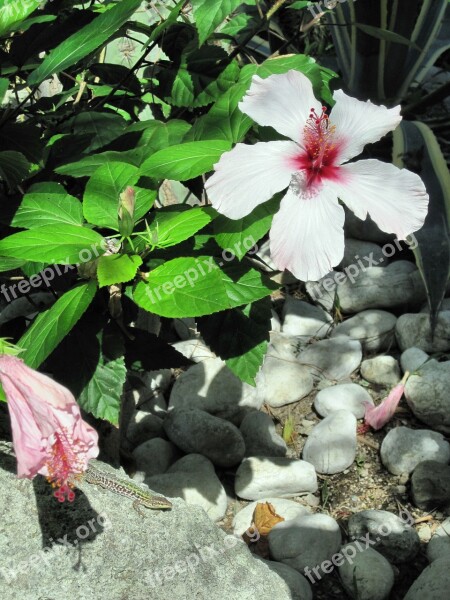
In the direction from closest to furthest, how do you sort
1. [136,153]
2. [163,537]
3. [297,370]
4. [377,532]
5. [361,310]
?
[163,537] < [136,153] < [377,532] < [297,370] < [361,310]

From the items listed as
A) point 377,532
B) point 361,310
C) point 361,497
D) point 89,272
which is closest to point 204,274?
point 89,272

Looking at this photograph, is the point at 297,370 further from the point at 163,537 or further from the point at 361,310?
the point at 163,537

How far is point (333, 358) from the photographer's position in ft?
9.16

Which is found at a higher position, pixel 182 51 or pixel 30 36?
pixel 30 36

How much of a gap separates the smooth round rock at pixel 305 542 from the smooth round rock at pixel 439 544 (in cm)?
25

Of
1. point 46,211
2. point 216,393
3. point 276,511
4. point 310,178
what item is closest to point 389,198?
point 310,178

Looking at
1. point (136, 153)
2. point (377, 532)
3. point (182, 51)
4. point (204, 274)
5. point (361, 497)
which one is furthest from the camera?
point (361, 497)

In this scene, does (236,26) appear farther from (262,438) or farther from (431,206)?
(262,438)

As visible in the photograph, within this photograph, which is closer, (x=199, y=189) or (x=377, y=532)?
(x=199, y=189)

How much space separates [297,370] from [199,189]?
44.0 inches

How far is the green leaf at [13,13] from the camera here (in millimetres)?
1273

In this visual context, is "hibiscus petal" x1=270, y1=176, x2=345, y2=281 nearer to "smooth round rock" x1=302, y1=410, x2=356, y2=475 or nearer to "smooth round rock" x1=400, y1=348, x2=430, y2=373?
"smooth round rock" x1=302, y1=410, x2=356, y2=475

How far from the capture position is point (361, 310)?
3.05 meters

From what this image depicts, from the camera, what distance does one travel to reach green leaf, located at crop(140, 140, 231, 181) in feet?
4.12
